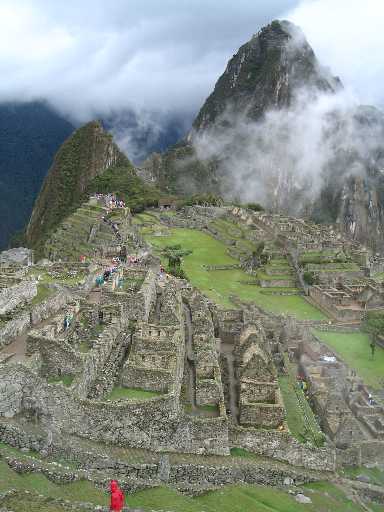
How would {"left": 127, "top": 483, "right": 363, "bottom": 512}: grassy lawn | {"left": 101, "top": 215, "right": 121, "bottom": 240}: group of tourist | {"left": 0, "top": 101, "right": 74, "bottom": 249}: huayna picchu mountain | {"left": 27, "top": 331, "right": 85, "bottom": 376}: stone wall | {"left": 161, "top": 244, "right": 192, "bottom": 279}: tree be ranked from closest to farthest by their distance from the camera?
{"left": 127, "top": 483, "right": 363, "bottom": 512}: grassy lawn < {"left": 27, "top": 331, "right": 85, "bottom": 376}: stone wall < {"left": 161, "top": 244, "right": 192, "bottom": 279}: tree < {"left": 101, "top": 215, "right": 121, "bottom": 240}: group of tourist < {"left": 0, "top": 101, "right": 74, "bottom": 249}: huayna picchu mountain

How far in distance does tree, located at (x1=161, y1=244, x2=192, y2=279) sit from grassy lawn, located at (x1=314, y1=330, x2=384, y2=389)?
15.7 metres

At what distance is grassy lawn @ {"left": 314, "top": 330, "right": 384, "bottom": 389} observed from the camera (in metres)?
35.2

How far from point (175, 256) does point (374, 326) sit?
28.5 meters

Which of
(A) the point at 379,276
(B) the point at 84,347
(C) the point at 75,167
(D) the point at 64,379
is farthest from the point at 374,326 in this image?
(C) the point at 75,167

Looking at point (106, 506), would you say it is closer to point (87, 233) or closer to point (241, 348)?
point (241, 348)

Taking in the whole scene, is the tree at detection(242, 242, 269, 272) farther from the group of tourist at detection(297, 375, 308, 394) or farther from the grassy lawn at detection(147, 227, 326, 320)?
the group of tourist at detection(297, 375, 308, 394)

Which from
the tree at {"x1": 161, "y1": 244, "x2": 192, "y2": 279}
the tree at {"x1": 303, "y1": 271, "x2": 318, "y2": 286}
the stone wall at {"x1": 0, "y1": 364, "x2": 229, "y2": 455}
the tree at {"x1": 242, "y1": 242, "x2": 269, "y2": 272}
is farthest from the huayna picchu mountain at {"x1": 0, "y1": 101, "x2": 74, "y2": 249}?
the stone wall at {"x1": 0, "y1": 364, "x2": 229, "y2": 455}

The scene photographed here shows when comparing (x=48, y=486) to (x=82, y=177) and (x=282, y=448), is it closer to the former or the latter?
(x=282, y=448)

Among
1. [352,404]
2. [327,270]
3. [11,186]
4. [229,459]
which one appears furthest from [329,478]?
[11,186]

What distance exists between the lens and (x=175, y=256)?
67.1m

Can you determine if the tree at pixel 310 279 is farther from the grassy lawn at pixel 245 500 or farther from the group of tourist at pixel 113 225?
the grassy lawn at pixel 245 500

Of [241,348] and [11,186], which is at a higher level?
[11,186]

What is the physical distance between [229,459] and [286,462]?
270cm

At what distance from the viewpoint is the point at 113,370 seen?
67.7 feet
